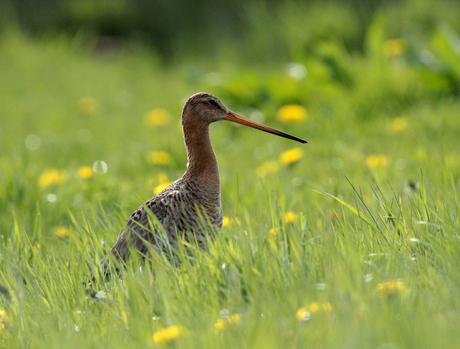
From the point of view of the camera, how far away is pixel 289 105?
20.2 feet

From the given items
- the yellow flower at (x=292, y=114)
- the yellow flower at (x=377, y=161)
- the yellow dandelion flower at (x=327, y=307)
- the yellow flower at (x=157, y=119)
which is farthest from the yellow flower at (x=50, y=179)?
the yellow dandelion flower at (x=327, y=307)

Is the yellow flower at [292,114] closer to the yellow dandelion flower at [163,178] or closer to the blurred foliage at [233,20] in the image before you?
the blurred foliage at [233,20]

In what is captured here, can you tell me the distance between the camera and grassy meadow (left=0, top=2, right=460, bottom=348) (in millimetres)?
1928

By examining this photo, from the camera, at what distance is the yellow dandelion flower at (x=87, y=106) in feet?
23.8

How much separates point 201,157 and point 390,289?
1.50m

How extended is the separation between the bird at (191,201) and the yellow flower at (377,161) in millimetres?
1502

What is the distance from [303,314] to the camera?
190 cm

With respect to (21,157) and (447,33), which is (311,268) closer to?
(21,157)

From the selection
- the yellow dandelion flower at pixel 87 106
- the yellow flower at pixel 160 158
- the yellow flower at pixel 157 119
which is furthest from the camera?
the yellow dandelion flower at pixel 87 106

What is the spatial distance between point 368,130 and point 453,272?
11.3 ft

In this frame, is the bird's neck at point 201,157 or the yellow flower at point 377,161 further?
the yellow flower at point 377,161

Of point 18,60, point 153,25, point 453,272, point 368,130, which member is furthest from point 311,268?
point 153,25

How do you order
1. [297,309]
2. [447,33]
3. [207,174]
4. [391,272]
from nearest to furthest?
[297,309], [391,272], [207,174], [447,33]

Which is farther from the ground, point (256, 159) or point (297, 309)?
point (297, 309)
